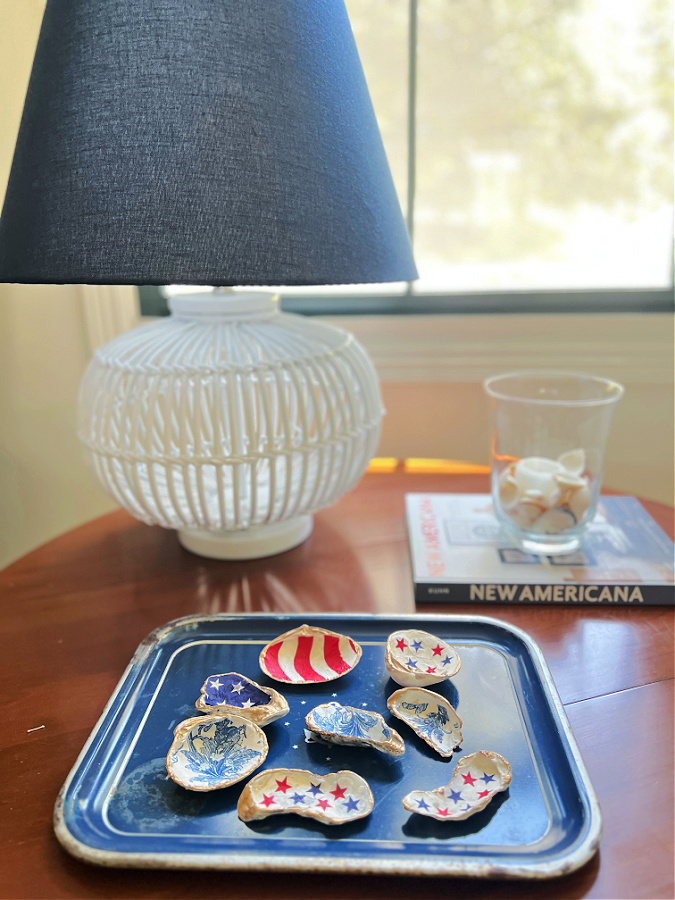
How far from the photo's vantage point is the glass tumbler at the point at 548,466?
0.74 metres

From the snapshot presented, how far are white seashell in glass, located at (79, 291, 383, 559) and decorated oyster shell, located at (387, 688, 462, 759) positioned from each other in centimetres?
28

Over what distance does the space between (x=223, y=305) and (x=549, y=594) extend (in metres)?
0.45

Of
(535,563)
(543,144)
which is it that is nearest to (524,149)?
(543,144)

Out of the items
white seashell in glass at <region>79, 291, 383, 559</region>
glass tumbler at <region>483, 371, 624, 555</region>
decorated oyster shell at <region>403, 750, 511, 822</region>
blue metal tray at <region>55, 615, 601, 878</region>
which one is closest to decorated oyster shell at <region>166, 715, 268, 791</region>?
blue metal tray at <region>55, 615, 601, 878</region>

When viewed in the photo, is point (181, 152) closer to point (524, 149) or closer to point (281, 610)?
point (281, 610)

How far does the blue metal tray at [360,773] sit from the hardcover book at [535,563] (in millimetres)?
83

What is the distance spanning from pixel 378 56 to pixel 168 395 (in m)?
0.87

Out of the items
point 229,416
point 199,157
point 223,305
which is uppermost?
point 199,157

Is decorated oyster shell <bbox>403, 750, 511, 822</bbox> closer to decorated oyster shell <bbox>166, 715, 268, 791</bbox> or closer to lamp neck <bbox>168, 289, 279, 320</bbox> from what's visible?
decorated oyster shell <bbox>166, 715, 268, 791</bbox>

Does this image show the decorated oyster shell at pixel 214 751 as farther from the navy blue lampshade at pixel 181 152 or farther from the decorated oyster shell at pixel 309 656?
the navy blue lampshade at pixel 181 152

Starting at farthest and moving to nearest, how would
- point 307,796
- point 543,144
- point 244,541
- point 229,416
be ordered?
1. point 543,144
2. point 244,541
3. point 229,416
4. point 307,796

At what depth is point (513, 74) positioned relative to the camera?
119 centimetres

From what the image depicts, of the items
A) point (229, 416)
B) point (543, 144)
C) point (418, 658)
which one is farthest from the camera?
point (543, 144)

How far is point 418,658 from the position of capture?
0.57m
